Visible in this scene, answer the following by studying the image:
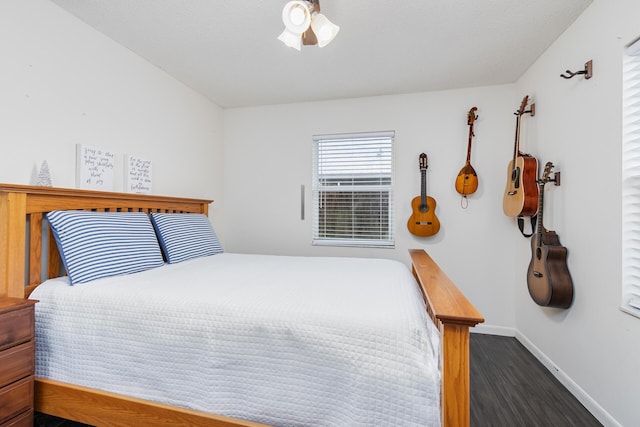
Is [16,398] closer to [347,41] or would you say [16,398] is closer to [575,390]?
[347,41]

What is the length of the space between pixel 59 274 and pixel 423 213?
114 inches

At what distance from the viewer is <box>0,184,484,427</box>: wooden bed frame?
3.07ft

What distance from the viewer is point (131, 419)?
124 centimetres

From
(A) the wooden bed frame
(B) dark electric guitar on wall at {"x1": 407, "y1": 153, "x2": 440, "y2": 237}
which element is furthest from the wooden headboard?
(B) dark electric guitar on wall at {"x1": 407, "y1": 153, "x2": 440, "y2": 237}

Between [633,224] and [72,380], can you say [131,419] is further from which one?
[633,224]

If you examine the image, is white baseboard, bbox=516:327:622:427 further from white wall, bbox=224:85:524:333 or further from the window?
the window

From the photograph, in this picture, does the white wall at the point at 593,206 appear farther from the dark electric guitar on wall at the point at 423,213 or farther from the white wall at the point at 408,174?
the dark electric guitar on wall at the point at 423,213

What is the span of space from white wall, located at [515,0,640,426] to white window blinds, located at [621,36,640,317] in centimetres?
3

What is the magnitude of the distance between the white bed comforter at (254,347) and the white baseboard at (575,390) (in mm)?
1292

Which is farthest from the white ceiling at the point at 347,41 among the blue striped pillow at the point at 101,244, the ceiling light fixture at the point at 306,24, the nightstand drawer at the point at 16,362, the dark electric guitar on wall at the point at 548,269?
the nightstand drawer at the point at 16,362

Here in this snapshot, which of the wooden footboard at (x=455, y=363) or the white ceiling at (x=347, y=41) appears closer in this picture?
the wooden footboard at (x=455, y=363)

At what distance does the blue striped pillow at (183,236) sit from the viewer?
82.5 inches

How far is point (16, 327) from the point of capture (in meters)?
1.19


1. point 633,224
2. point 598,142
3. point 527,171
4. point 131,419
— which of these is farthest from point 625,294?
point 131,419
